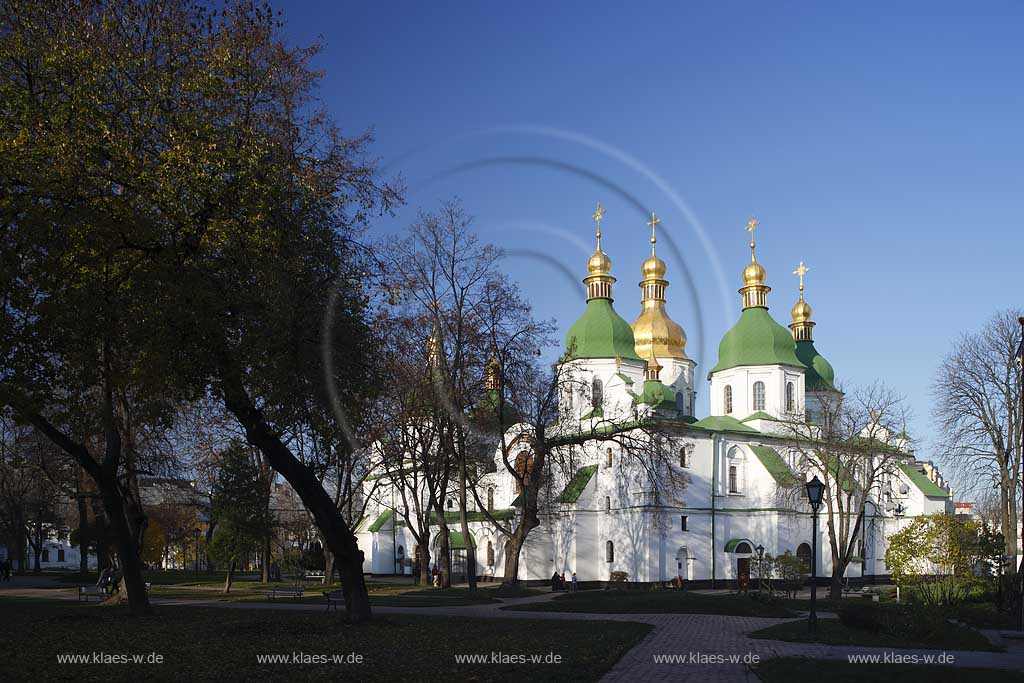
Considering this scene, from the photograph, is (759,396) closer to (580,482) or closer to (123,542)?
(580,482)

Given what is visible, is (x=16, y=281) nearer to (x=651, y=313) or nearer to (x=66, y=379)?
(x=66, y=379)

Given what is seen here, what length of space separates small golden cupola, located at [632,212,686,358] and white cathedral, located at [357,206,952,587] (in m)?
0.10

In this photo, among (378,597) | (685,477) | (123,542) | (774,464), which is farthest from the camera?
(774,464)

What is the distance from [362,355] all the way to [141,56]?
24.2 ft

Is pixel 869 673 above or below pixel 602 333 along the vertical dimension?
A: below

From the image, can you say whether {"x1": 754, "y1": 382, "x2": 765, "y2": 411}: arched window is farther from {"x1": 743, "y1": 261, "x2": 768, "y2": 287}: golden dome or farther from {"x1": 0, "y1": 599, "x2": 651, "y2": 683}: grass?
{"x1": 0, "y1": 599, "x2": 651, "y2": 683}: grass

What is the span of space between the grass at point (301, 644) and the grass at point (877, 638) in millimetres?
3290

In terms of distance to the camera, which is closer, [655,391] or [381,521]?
[655,391]

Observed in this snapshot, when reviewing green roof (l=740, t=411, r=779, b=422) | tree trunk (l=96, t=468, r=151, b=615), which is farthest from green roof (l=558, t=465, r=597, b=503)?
tree trunk (l=96, t=468, r=151, b=615)

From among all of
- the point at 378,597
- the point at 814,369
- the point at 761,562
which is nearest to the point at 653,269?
the point at 814,369

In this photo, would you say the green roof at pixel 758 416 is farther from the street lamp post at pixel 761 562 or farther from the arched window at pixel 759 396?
the street lamp post at pixel 761 562

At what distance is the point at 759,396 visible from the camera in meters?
65.5

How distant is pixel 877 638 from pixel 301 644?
39.8ft

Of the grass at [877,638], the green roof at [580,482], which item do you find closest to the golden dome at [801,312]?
the green roof at [580,482]
